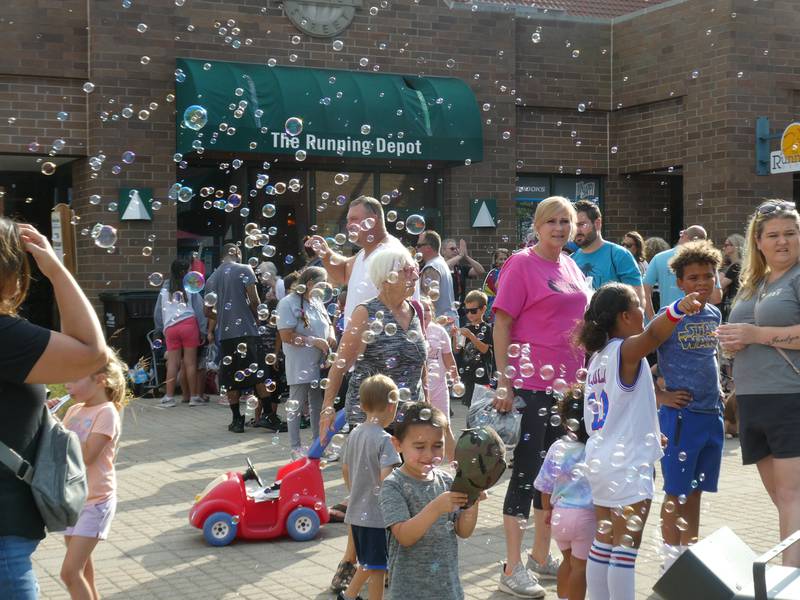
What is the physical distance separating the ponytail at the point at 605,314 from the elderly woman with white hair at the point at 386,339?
108 centimetres

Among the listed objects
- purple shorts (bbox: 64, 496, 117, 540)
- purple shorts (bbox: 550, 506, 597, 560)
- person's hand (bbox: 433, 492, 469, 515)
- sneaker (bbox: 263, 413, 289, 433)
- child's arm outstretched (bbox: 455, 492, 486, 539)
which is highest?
person's hand (bbox: 433, 492, 469, 515)

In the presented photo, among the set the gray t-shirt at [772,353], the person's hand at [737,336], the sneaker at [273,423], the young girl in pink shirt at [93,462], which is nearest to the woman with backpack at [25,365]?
the young girl in pink shirt at [93,462]

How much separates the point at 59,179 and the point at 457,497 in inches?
576

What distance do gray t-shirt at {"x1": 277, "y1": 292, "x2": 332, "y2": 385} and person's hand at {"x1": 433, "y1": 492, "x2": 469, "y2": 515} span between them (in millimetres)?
5803

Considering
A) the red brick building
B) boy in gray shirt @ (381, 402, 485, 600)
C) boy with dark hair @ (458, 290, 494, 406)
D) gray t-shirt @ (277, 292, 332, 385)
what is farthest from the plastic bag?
the red brick building

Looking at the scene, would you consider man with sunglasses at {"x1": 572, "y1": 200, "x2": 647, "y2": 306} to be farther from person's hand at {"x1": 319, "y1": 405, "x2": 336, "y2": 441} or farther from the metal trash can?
the metal trash can

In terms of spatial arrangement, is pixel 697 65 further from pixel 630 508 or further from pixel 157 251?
pixel 630 508

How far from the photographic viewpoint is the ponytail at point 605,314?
15.5ft

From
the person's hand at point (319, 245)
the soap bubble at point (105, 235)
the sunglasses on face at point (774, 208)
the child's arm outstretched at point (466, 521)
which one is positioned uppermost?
the soap bubble at point (105, 235)

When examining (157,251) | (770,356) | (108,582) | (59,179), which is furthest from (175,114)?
→ (770,356)

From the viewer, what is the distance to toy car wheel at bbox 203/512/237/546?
659 cm

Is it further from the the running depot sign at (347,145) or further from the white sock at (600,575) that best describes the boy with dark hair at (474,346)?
the the running depot sign at (347,145)

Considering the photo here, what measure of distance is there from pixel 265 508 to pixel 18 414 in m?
3.76

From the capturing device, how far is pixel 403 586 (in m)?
3.91
